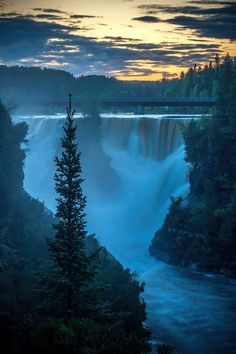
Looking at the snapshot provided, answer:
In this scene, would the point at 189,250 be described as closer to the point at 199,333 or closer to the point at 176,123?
the point at 199,333

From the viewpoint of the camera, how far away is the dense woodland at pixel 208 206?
53.1 m

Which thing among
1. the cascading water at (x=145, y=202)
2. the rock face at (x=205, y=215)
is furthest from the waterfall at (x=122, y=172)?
the rock face at (x=205, y=215)

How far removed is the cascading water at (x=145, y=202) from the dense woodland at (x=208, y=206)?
2243 millimetres

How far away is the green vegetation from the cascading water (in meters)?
7.80

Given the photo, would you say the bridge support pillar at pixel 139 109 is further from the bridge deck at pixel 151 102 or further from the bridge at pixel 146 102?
the bridge deck at pixel 151 102

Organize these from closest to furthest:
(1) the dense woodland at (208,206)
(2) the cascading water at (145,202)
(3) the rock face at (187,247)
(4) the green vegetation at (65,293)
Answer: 1. (4) the green vegetation at (65,293)
2. (2) the cascading water at (145,202)
3. (3) the rock face at (187,247)
4. (1) the dense woodland at (208,206)

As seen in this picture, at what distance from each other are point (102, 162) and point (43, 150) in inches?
456

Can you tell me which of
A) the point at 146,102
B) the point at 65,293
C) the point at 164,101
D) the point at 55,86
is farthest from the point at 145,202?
the point at 55,86

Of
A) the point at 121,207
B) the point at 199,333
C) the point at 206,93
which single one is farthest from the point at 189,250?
the point at 206,93

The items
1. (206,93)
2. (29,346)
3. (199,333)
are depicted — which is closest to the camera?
(29,346)

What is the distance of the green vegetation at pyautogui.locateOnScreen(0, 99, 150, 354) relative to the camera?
22.4 m

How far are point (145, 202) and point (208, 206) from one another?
18174mm

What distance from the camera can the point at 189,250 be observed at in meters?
55.3

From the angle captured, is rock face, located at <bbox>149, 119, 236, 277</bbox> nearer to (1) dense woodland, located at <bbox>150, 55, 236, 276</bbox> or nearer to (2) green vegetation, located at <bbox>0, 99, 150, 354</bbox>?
(1) dense woodland, located at <bbox>150, 55, 236, 276</bbox>
